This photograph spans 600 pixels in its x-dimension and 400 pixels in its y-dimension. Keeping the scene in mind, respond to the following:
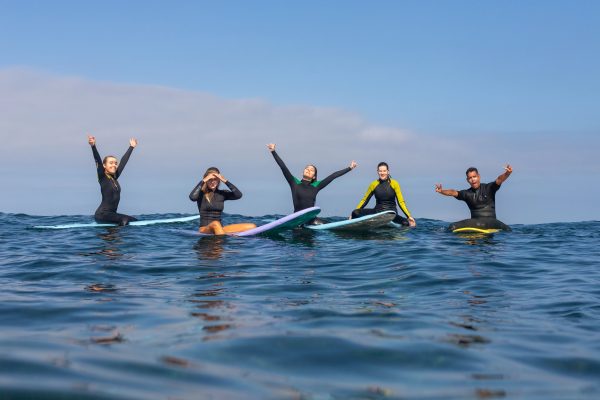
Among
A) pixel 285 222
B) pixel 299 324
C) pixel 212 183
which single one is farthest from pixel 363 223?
pixel 299 324

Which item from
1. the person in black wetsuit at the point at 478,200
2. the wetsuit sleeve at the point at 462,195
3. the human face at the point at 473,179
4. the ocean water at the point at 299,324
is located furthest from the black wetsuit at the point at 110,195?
the human face at the point at 473,179

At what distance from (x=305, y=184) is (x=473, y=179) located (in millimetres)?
4531

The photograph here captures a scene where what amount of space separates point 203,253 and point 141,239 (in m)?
3.24

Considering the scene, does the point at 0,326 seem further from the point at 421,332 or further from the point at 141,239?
the point at 141,239

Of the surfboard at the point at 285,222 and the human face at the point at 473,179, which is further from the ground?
the human face at the point at 473,179

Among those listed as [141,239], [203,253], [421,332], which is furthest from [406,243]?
[421,332]

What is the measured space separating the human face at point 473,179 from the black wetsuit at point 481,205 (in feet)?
0.69

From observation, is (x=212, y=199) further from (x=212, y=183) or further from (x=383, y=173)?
(x=383, y=173)

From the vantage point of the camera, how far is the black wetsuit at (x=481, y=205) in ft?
50.9

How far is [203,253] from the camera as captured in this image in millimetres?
11672

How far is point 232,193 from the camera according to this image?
14641mm

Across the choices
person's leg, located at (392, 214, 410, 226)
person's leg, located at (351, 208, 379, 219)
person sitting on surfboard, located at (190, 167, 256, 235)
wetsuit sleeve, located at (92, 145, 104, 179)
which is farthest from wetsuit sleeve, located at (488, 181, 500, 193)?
wetsuit sleeve, located at (92, 145, 104, 179)

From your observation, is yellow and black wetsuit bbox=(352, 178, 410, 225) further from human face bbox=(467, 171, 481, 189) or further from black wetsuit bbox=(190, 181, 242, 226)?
black wetsuit bbox=(190, 181, 242, 226)

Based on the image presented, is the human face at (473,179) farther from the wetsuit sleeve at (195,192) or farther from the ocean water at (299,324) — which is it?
the wetsuit sleeve at (195,192)
